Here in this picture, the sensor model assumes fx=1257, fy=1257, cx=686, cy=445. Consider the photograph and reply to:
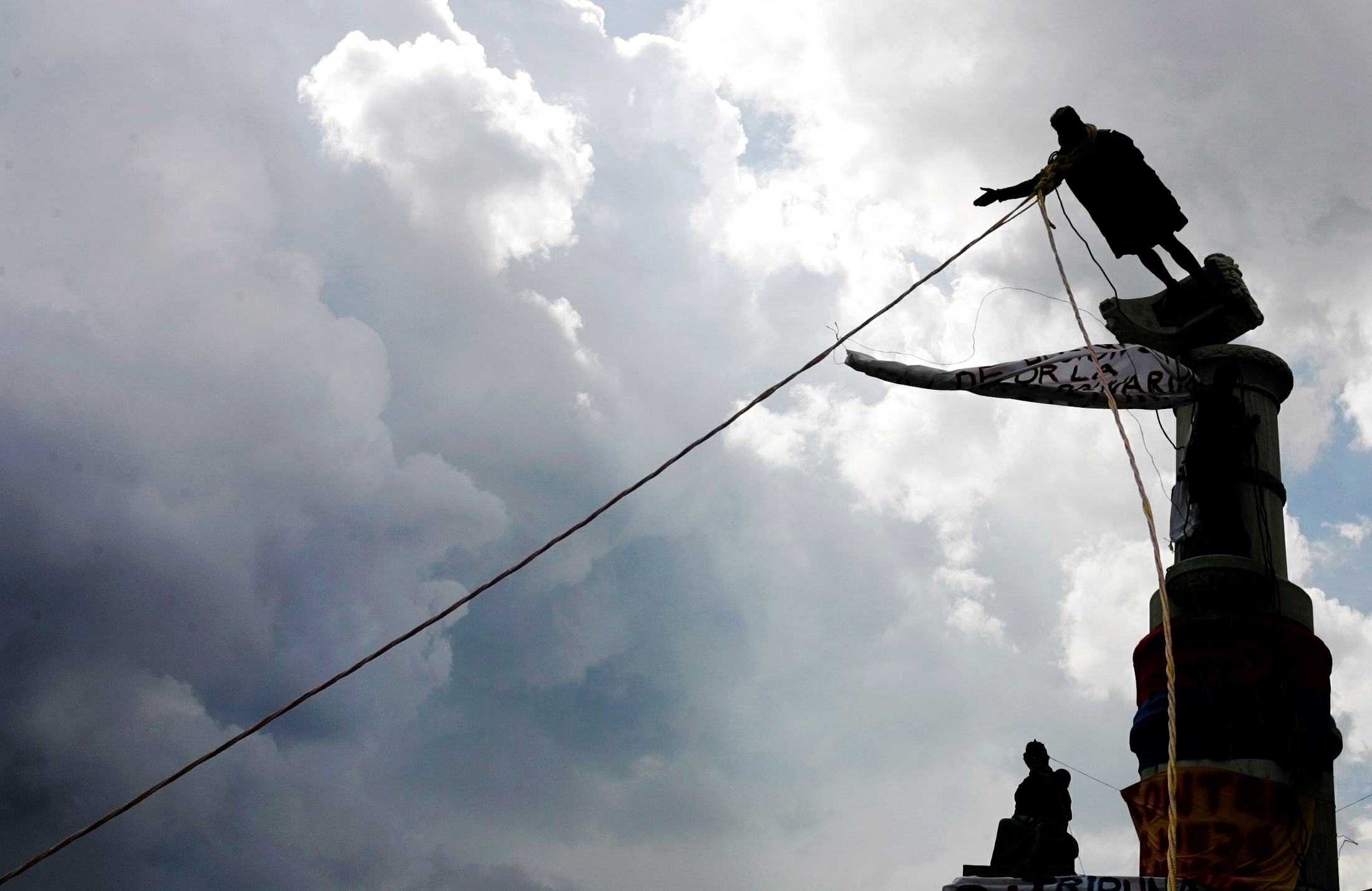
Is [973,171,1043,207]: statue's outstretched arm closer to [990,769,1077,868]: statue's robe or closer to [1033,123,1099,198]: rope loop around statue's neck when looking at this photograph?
[1033,123,1099,198]: rope loop around statue's neck

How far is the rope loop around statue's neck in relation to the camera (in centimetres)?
1362

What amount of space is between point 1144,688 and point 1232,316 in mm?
4672

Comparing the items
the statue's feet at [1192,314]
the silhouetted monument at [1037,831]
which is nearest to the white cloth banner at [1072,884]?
the silhouetted monument at [1037,831]

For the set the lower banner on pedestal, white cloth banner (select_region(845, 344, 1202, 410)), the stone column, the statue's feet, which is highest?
the statue's feet

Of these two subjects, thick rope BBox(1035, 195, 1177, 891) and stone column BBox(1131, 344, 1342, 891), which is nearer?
thick rope BBox(1035, 195, 1177, 891)

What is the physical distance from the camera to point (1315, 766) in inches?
486

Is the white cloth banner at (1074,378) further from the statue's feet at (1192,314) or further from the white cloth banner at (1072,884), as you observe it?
the white cloth banner at (1072,884)

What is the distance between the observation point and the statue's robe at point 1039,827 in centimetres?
1266

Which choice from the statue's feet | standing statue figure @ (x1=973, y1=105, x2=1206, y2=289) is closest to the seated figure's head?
standing statue figure @ (x1=973, y1=105, x2=1206, y2=289)

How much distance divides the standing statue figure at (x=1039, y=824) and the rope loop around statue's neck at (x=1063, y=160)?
621cm

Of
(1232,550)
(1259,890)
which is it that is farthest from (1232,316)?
(1259,890)

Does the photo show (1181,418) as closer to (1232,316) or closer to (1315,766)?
(1232,316)

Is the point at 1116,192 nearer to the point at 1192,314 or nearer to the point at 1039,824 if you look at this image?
the point at 1192,314

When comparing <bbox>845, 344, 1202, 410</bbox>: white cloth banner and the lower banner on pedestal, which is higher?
<bbox>845, 344, 1202, 410</bbox>: white cloth banner
